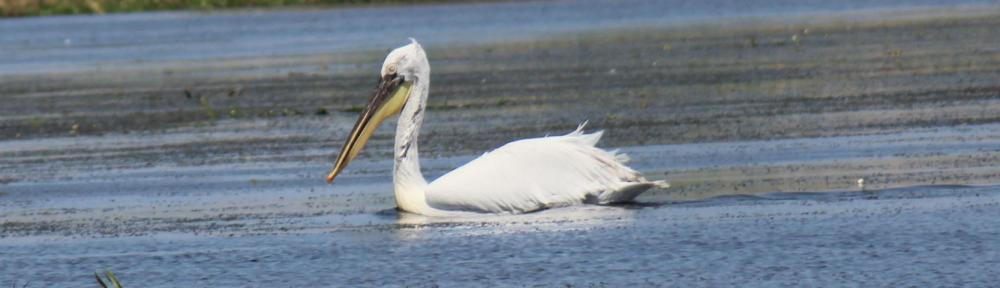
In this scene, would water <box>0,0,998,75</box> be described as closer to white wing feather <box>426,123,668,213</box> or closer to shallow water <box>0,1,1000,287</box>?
shallow water <box>0,1,1000,287</box>

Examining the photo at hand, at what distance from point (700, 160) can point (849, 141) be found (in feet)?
3.52

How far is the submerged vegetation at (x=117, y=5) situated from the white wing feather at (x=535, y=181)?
3836cm

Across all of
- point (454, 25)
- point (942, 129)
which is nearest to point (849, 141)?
point (942, 129)

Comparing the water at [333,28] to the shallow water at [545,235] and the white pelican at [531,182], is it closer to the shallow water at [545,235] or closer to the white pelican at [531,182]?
the shallow water at [545,235]

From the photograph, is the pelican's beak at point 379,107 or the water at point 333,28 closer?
the pelican's beak at point 379,107

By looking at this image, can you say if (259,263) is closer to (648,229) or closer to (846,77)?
(648,229)

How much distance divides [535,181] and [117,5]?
42025 mm

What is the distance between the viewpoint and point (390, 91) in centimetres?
1126

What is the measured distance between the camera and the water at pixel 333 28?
1200 inches

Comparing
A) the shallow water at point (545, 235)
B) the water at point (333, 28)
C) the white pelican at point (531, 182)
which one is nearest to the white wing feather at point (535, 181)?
the white pelican at point (531, 182)

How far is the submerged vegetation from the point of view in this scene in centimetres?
4975

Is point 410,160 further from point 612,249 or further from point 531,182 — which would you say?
point 612,249

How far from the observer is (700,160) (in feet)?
40.1

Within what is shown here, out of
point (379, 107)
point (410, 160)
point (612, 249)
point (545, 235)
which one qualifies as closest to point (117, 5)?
point (379, 107)
